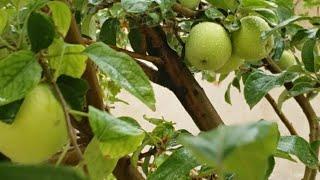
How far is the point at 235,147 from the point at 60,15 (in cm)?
29

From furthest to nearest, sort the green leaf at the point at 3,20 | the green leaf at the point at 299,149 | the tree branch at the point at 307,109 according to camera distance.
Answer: the tree branch at the point at 307,109
the green leaf at the point at 299,149
the green leaf at the point at 3,20

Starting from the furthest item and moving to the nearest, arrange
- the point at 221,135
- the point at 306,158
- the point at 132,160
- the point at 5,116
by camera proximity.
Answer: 1. the point at 132,160
2. the point at 306,158
3. the point at 5,116
4. the point at 221,135

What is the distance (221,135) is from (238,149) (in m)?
0.01

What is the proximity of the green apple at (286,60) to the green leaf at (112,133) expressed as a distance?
1.92 feet

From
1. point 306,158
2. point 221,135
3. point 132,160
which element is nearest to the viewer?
point 221,135

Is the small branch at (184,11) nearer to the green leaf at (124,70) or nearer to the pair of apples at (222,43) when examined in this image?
the pair of apples at (222,43)

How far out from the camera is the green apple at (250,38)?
685 millimetres

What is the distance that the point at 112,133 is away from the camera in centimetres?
34

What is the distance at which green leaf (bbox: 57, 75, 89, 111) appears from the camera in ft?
1.26

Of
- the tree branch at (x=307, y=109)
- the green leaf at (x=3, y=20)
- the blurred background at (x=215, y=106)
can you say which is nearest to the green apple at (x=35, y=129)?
the green leaf at (x=3, y=20)

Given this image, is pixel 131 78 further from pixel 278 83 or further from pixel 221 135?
pixel 278 83

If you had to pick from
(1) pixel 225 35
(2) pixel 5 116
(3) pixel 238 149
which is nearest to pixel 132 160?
(1) pixel 225 35

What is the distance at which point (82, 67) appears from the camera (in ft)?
1.38

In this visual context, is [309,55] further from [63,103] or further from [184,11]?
[63,103]
